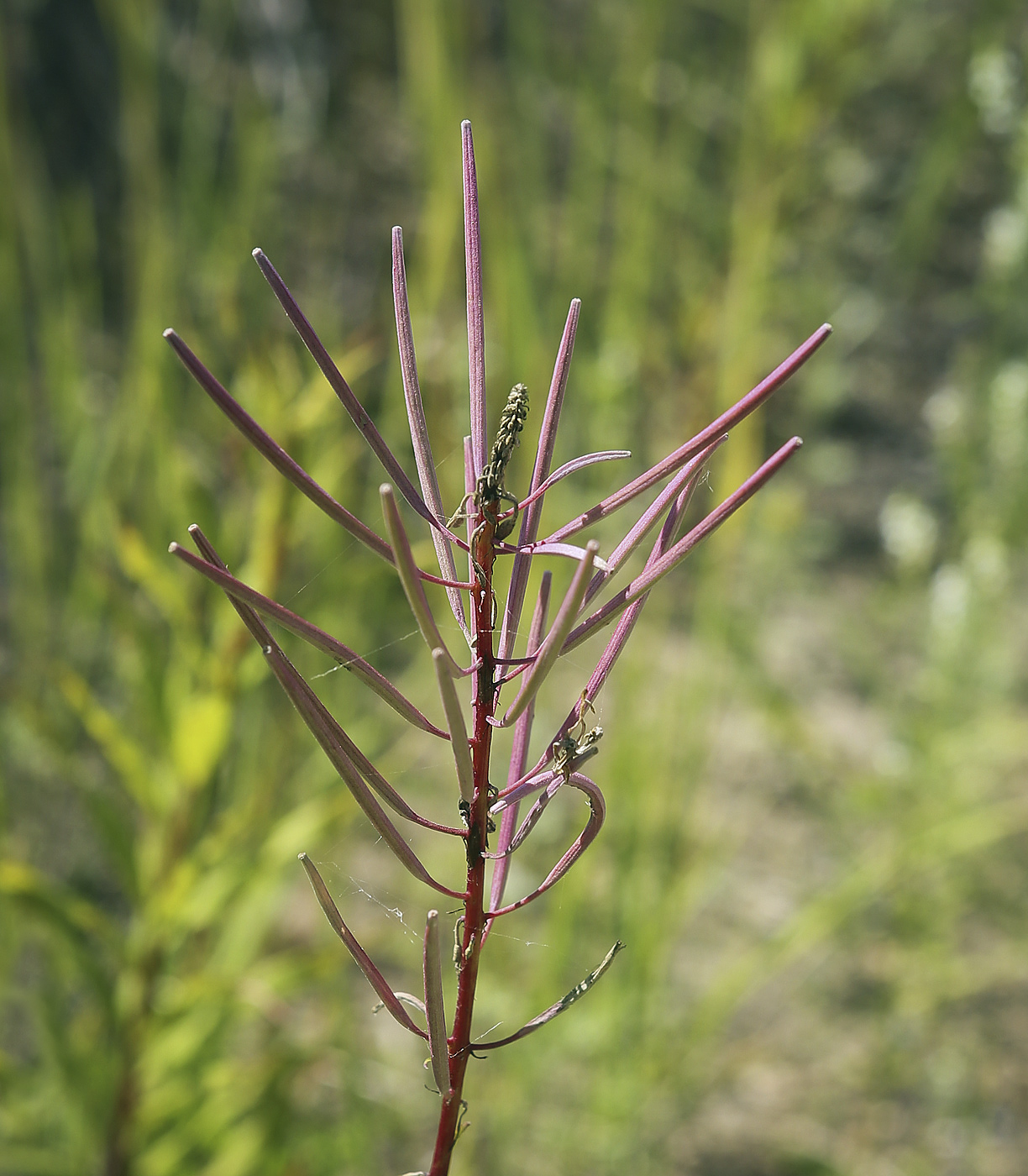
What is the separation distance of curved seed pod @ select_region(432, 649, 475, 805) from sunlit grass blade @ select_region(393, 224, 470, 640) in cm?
3

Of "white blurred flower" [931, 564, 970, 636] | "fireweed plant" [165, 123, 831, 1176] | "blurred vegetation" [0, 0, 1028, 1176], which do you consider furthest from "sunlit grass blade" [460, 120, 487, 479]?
"white blurred flower" [931, 564, 970, 636]

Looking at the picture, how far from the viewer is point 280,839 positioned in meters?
0.53

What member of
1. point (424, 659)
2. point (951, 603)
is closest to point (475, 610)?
point (424, 659)

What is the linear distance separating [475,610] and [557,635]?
0.03 meters

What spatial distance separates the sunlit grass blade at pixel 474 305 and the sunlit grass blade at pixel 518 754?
30 mm

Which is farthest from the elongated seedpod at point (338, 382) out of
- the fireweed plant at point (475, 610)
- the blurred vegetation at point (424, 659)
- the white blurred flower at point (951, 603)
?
the white blurred flower at point (951, 603)

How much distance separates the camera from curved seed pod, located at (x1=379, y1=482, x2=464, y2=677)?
0.14 m

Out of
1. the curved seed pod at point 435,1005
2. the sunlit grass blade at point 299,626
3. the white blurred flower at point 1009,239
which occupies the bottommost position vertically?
the curved seed pod at point 435,1005

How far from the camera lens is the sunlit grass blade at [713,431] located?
157 millimetres

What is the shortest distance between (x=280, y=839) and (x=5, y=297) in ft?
1.33

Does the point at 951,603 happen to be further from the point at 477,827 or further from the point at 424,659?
the point at 477,827

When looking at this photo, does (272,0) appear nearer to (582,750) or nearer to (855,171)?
(855,171)

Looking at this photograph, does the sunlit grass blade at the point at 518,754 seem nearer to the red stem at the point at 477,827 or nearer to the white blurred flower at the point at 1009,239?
the red stem at the point at 477,827

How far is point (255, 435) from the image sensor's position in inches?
5.7
